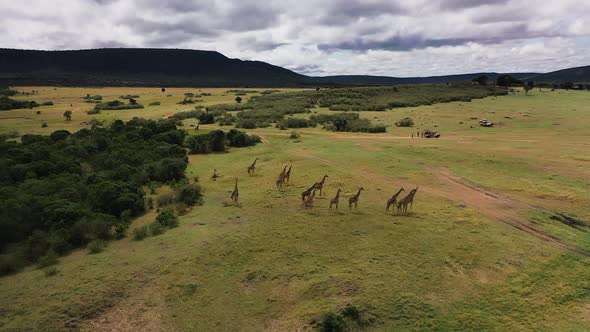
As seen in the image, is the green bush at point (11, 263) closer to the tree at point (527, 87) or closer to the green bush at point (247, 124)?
the green bush at point (247, 124)

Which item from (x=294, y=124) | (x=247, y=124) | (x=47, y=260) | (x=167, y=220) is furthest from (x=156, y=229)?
(x=294, y=124)

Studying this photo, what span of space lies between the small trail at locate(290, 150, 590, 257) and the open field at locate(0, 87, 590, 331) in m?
0.10

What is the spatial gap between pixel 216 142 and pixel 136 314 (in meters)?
25.9

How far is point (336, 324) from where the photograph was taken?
37.0 ft

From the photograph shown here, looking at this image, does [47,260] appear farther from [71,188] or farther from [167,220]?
[71,188]

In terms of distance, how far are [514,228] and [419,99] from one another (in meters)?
61.4

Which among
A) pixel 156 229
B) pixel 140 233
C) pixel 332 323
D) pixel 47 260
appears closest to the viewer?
pixel 332 323

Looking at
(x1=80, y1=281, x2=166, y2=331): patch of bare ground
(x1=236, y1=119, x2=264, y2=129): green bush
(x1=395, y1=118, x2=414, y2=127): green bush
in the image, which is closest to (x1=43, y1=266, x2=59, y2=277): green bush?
(x1=80, y1=281, x2=166, y2=331): patch of bare ground

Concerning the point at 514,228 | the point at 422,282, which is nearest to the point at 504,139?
the point at 514,228

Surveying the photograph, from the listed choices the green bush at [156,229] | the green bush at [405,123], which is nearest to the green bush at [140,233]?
the green bush at [156,229]

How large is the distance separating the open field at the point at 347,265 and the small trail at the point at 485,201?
100 millimetres

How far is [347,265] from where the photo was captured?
14195mm

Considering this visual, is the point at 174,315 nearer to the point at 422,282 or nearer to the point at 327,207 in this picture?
the point at 422,282

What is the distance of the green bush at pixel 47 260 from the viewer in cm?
1505
